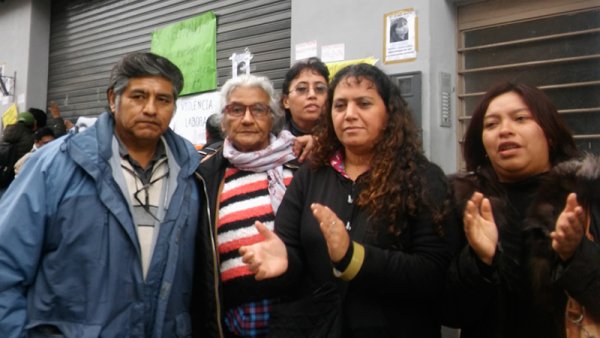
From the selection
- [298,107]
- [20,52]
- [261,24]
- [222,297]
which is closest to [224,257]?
[222,297]

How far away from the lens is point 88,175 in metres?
2.08

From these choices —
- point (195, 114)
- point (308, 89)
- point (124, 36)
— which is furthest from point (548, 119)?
point (124, 36)

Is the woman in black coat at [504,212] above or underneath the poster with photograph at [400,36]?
underneath

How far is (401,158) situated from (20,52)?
8.95 metres

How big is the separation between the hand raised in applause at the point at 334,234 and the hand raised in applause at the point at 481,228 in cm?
44

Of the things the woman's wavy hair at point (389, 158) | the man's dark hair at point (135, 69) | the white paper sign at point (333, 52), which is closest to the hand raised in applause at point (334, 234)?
the woman's wavy hair at point (389, 158)

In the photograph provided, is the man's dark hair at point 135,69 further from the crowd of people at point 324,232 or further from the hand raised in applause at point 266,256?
the hand raised in applause at point 266,256

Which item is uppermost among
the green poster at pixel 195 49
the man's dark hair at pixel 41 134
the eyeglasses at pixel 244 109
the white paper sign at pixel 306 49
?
the green poster at pixel 195 49

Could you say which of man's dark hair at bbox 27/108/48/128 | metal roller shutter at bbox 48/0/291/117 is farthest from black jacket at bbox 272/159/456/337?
man's dark hair at bbox 27/108/48/128

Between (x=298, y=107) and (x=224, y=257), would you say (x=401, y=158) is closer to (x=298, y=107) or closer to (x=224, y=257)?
(x=224, y=257)

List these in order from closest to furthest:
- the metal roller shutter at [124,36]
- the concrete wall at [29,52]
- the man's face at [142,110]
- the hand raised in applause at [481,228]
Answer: the hand raised in applause at [481,228], the man's face at [142,110], the metal roller shutter at [124,36], the concrete wall at [29,52]

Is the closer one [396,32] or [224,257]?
[224,257]

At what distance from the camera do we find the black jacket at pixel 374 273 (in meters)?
1.89

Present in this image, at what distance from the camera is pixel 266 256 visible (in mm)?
2018
